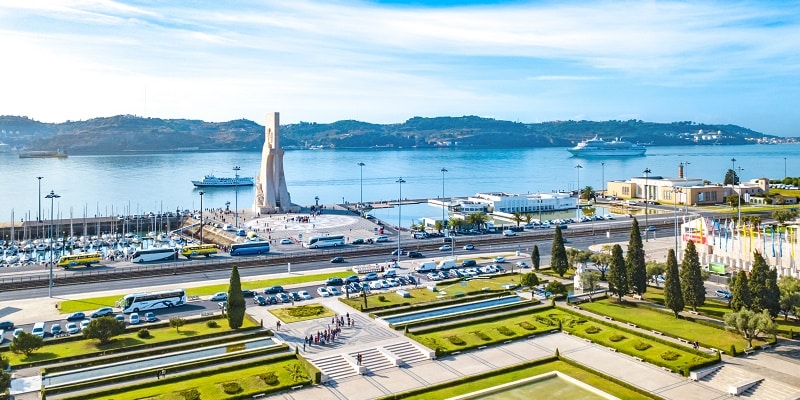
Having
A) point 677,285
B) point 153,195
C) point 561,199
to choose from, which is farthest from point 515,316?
point 153,195

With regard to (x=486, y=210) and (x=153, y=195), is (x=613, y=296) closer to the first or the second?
(x=486, y=210)

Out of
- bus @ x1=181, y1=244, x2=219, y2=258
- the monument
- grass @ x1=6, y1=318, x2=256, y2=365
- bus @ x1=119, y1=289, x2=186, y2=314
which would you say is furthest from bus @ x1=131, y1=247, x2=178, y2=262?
the monument

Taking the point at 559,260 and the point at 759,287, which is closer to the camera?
the point at 759,287

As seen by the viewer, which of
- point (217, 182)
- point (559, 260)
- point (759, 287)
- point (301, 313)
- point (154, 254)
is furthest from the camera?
point (217, 182)

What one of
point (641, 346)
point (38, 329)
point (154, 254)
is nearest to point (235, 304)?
point (38, 329)

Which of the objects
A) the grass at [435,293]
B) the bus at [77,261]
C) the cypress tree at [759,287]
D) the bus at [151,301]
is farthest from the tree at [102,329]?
the cypress tree at [759,287]

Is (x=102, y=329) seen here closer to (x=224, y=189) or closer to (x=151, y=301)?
(x=151, y=301)

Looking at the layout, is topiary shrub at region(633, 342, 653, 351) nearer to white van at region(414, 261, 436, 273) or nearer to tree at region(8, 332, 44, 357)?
white van at region(414, 261, 436, 273)
